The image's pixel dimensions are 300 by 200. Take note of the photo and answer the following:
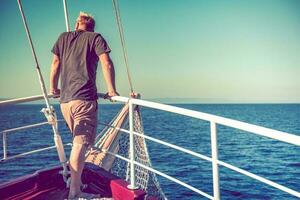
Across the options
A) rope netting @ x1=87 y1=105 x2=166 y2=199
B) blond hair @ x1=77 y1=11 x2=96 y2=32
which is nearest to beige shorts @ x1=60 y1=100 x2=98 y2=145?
blond hair @ x1=77 y1=11 x2=96 y2=32

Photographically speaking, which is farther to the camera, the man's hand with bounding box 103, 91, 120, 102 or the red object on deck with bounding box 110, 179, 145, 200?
the man's hand with bounding box 103, 91, 120, 102

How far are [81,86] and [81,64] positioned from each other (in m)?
0.25

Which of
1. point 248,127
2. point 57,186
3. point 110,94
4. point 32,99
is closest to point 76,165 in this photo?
point 57,186

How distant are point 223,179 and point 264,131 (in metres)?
19.0

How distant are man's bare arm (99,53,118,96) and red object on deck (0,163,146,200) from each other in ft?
3.30

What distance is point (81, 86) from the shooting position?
341 centimetres

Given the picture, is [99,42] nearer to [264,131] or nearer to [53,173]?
[53,173]

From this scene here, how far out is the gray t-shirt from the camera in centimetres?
342

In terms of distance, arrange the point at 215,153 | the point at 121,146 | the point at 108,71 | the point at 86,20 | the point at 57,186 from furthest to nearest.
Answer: the point at 121,146, the point at 57,186, the point at 86,20, the point at 108,71, the point at 215,153

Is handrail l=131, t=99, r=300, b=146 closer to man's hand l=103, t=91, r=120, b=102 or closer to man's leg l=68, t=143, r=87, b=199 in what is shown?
man's hand l=103, t=91, r=120, b=102

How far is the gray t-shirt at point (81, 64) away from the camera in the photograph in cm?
342

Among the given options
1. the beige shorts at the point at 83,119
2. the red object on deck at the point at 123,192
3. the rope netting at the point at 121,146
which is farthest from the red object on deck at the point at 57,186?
the rope netting at the point at 121,146

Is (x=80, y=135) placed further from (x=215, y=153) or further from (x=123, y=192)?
(x=215, y=153)

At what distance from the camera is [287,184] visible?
1948 centimetres
